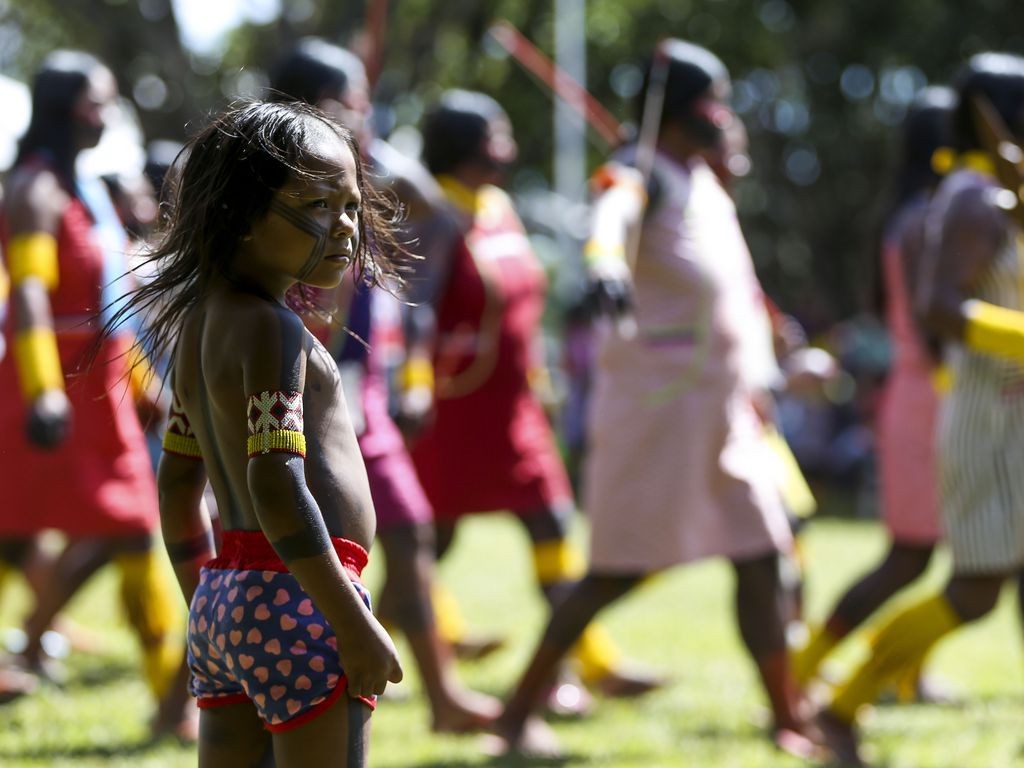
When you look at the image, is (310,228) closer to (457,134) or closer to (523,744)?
(523,744)

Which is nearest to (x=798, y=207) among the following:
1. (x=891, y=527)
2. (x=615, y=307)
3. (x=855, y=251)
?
(x=855, y=251)

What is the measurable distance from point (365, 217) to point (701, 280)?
2007 mm

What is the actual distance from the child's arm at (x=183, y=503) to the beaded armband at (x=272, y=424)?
40 centimetres

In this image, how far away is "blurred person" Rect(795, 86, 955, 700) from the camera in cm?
536

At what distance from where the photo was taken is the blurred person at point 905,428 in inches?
211

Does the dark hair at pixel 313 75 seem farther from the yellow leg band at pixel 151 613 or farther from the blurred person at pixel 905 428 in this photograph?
the blurred person at pixel 905 428

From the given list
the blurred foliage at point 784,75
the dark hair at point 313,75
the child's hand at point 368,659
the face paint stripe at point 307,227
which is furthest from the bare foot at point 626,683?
the blurred foliage at point 784,75

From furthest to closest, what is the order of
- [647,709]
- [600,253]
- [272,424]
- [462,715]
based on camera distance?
[647,709], [462,715], [600,253], [272,424]

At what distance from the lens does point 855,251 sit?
1102 inches

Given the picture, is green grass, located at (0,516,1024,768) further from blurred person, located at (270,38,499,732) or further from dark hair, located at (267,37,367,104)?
dark hair, located at (267,37,367,104)

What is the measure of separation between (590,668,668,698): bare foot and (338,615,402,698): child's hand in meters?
3.25

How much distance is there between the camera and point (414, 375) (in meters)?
5.32

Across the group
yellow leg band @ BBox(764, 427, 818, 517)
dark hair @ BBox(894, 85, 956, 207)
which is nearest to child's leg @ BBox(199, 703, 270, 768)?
yellow leg band @ BBox(764, 427, 818, 517)

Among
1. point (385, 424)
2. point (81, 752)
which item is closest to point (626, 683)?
point (385, 424)
